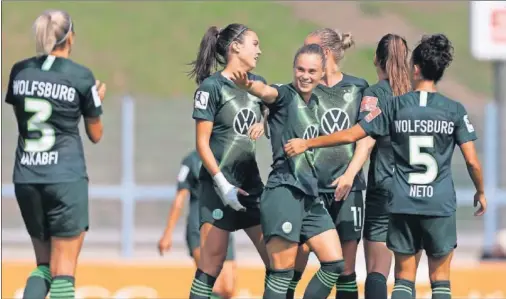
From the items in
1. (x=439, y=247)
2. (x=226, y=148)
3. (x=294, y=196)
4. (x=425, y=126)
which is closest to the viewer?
(x=425, y=126)

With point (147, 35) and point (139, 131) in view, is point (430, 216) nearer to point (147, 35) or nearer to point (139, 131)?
point (139, 131)

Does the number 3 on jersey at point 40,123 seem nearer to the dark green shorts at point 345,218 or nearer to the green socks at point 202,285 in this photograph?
the green socks at point 202,285

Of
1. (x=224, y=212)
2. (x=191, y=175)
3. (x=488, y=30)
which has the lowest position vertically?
(x=224, y=212)

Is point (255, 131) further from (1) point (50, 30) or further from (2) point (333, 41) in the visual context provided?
(1) point (50, 30)

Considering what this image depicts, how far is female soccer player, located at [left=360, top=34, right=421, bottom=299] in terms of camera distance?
28.6 feet

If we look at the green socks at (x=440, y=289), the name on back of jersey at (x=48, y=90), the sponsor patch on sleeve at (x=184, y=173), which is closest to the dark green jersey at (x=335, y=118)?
the green socks at (x=440, y=289)

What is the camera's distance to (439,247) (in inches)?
314

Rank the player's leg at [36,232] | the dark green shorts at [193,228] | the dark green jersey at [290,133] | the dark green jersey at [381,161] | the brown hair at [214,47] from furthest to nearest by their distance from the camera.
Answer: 1. the dark green shorts at [193,228]
2. the dark green jersey at [381,161]
3. the brown hair at [214,47]
4. the dark green jersey at [290,133]
5. the player's leg at [36,232]

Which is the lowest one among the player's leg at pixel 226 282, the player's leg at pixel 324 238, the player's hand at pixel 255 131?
the player's leg at pixel 226 282

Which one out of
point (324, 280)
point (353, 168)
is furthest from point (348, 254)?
point (353, 168)

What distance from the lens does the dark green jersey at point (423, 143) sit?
7879mm

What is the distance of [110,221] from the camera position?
61.7ft

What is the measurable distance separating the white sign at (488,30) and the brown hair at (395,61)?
6473 mm

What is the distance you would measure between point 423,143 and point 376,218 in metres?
1.09
